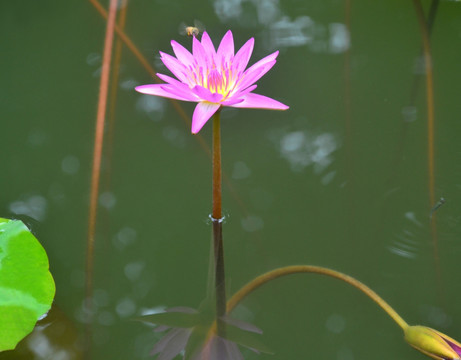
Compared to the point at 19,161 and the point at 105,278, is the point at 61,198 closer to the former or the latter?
the point at 19,161

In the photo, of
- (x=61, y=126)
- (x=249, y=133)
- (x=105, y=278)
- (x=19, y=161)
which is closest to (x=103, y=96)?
(x=61, y=126)

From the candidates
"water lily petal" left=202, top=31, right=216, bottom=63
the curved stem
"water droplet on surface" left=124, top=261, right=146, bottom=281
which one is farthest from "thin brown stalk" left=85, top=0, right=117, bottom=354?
"water lily petal" left=202, top=31, right=216, bottom=63

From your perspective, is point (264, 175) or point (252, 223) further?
point (264, 175)

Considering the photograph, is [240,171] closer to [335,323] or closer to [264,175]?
[264,175]

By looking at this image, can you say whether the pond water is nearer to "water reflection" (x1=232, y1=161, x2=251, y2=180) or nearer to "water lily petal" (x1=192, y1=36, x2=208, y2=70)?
"water reflection" (x1=232, y1=161, x2=251, y2=180)

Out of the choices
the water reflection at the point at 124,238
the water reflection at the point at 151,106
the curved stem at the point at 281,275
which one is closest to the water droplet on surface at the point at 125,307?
the water reflection at the point at 124,238

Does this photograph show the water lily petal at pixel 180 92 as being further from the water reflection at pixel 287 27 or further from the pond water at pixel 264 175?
the water reflection at pixel 287 27

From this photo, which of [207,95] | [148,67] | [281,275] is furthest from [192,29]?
[281,275]
